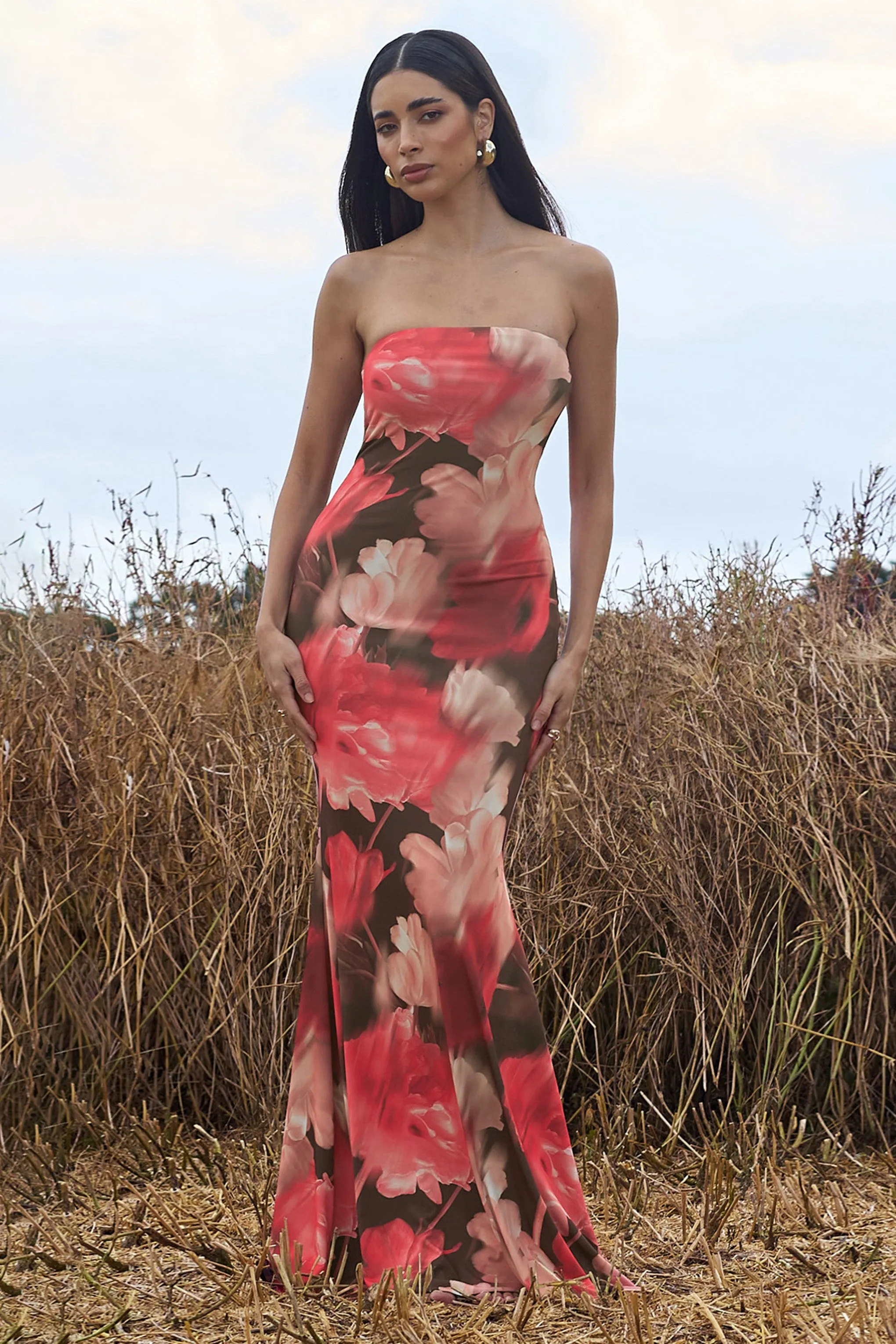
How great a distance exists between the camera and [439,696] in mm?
2197

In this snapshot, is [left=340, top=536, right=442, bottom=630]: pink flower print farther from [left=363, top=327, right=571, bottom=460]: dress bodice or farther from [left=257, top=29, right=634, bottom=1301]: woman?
[left=363, top=327, right=571, bottom=460]: dress bodice

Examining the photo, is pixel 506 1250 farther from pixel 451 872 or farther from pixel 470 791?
pixel 470 791

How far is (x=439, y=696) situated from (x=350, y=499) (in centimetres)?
40

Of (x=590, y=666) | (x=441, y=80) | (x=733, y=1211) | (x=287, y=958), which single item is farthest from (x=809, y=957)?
(x=441, y=80)

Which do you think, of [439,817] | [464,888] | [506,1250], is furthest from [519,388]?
[506,1250]

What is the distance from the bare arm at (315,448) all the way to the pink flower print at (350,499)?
10cm

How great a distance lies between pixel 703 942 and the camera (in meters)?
3.28

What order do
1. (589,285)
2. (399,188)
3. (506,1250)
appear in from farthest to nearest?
(399,188) → (589,285) → (506,1250)

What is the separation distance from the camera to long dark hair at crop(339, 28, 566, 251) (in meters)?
2.35

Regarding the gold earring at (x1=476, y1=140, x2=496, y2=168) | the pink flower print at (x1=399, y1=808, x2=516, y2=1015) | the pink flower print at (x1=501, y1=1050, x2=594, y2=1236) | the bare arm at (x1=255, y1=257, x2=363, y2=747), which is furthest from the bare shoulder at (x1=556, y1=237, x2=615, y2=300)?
→ the pink flower print at (x1=501, y1=1050, x2=594, y2=1236)

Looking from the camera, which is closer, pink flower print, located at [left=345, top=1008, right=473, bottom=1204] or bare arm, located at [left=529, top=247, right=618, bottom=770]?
pink flower print, located at [left=345, top=1008, right=473, bottom=1204]

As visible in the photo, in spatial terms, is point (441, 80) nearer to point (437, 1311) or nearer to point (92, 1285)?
point (437, 1311)

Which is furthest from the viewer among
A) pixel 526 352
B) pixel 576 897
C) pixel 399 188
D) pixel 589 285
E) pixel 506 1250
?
pixel 576 897

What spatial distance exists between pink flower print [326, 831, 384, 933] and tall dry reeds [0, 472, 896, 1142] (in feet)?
3.50
